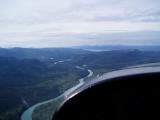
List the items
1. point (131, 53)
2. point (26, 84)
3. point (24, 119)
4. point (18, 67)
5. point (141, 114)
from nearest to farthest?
point (141, 114) < point (24, 119) < point (26, 84) < point (18, 67) < point (131, 53)

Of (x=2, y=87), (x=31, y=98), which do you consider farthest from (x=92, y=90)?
(x=2, y=87)

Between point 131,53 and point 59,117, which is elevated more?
point 59,117

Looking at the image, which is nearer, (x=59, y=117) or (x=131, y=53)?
(x=59, y=117)

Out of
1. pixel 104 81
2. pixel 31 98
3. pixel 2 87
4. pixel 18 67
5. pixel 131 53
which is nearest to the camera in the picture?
pixel 104 81

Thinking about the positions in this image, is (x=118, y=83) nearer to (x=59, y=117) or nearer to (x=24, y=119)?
(x=59, y=117)

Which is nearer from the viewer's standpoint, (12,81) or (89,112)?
(89,112)

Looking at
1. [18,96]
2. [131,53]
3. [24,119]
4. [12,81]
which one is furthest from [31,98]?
[131,53]

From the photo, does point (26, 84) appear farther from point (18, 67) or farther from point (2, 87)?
point (18, 67)

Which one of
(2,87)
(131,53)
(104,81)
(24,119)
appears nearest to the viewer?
(104,81)

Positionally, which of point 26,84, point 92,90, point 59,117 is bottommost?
point 26,84
